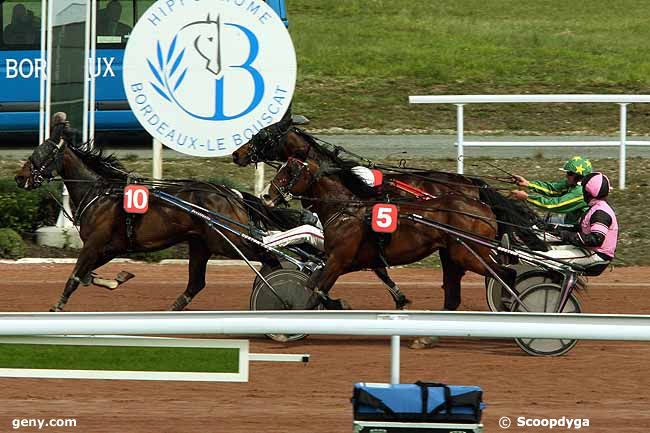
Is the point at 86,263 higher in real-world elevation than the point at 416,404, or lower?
lower

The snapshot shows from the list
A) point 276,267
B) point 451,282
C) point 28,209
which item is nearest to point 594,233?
point 451,282

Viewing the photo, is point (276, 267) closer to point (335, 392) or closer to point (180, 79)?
point (335, 392)

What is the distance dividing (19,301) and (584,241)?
490 cm

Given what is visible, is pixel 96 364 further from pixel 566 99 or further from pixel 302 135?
pixel 566 99

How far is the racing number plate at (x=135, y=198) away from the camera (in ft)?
33.3

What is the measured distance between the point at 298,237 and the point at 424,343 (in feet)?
8.25

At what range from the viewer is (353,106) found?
2303 cm

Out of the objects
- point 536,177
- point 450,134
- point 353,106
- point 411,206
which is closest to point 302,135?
point 411,206

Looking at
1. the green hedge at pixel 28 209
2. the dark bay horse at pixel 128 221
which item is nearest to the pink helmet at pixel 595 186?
the dark bay horse at pixel 128 221

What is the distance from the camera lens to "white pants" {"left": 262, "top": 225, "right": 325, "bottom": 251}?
10.1 metres

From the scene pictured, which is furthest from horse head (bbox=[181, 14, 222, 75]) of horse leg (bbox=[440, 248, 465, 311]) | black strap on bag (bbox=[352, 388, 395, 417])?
black strap on bag (bbox=[352, 388, 395, 417])

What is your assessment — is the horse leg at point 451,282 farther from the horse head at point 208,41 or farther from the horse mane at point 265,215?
the horse head at point 208,41

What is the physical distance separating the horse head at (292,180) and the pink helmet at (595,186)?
78.5 inches

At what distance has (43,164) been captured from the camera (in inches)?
419
